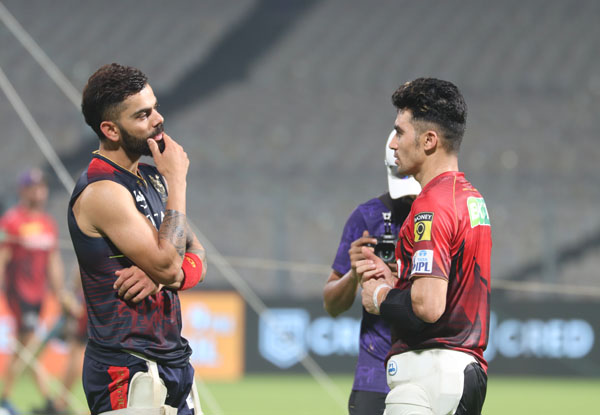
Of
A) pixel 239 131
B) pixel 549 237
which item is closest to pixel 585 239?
pixel 549 237

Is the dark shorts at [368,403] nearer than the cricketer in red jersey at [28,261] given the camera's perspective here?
Yes

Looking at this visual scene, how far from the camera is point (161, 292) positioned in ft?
10.8

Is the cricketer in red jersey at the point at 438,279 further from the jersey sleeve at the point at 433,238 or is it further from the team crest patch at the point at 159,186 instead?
the team crest patch at the point at 159,186

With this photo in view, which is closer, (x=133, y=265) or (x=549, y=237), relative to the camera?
(x=133, y=265)

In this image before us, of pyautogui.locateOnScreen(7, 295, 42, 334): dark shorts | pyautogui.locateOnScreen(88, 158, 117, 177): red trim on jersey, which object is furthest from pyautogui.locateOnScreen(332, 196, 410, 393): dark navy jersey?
pyautogui.locateOnScreen(7, 295, 42, 334): dark shorts

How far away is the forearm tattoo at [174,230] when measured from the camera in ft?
10.4

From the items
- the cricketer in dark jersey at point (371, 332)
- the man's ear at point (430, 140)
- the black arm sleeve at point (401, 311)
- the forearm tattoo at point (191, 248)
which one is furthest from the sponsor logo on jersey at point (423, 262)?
the cricketer in dark jersey at point (371, 332)

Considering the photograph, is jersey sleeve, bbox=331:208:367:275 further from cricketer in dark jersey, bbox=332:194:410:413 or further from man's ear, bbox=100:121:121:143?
man's ear, bbox=100:121:121:143

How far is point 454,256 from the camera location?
121 inches

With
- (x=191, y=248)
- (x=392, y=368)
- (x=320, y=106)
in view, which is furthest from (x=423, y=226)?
(x=320, y=106)

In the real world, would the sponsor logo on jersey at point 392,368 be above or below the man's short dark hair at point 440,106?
below

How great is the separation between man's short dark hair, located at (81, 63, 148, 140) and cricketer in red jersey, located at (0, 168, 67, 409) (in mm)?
6224

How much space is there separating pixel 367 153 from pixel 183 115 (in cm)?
381

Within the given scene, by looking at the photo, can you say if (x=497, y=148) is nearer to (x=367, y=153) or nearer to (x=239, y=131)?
(x=367, y=153)
